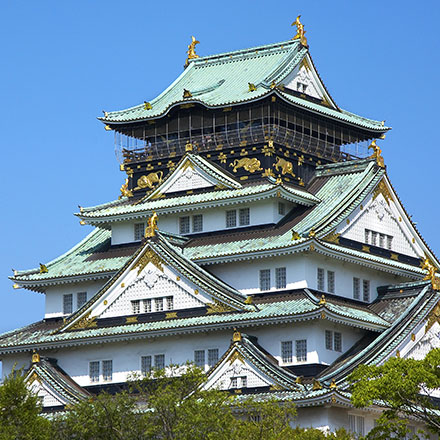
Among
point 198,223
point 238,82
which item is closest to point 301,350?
point 198,223

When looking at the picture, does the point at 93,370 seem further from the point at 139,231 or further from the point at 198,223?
the point at 198,223

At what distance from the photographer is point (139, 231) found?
8406cm

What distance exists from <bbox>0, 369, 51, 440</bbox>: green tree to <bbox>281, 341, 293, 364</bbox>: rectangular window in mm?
16620

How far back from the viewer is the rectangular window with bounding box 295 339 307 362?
7369cm

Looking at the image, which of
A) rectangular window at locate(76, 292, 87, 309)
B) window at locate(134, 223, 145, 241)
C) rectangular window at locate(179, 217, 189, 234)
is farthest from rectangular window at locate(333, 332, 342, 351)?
rectangular window at locate(76, 292, 87, 309)

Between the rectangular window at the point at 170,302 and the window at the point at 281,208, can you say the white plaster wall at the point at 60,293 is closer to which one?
the rectangular window at the point at 170,302

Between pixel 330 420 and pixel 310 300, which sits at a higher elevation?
pixel 310 300

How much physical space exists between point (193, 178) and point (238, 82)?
25.1ft

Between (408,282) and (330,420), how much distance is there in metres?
13.8

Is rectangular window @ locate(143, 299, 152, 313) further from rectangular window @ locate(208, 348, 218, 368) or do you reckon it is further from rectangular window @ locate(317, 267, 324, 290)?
rectangular window @ locate(317, 267, 324, 290)

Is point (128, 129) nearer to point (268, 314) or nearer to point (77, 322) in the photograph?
point (77, 322)

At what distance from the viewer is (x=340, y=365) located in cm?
7350

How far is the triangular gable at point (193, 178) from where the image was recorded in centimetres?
8156

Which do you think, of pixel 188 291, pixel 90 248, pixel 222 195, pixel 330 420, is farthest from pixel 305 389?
pixel 90 248
